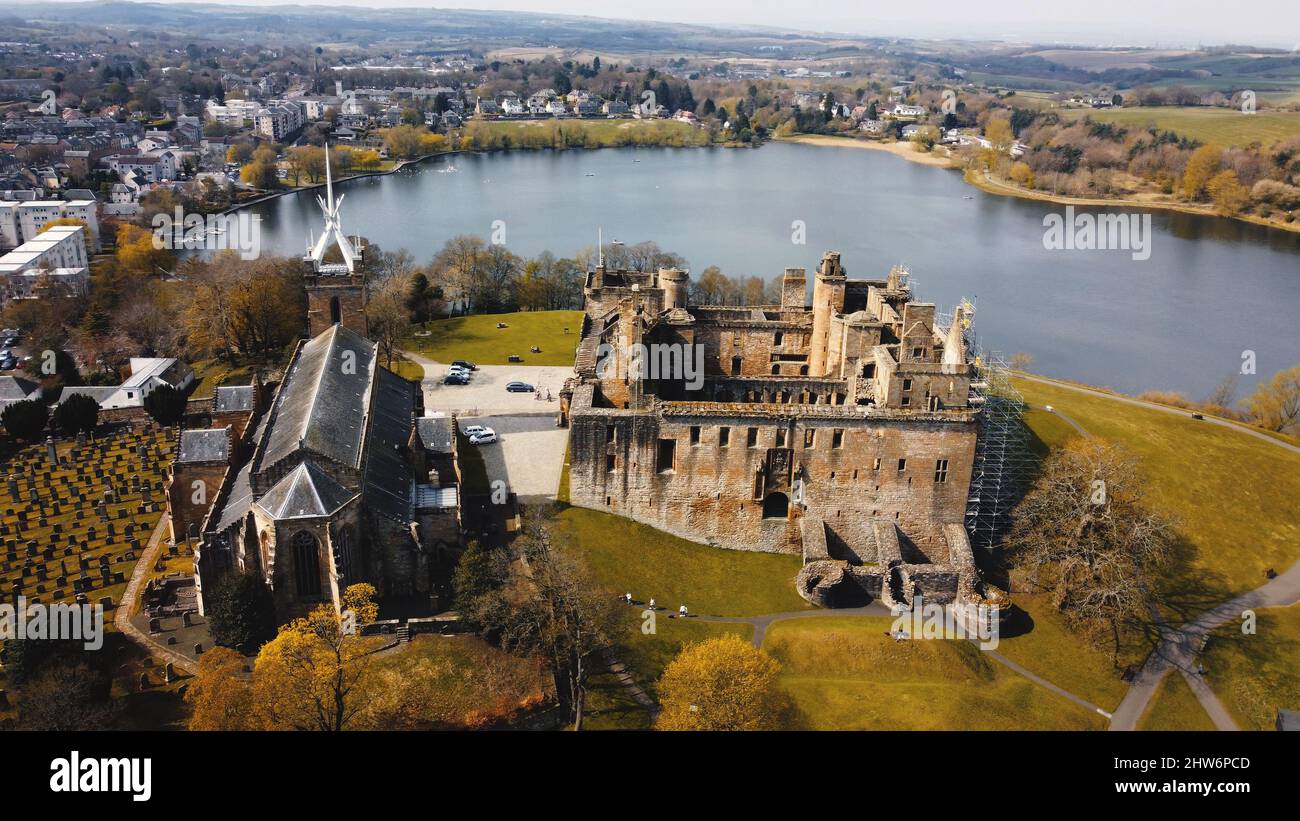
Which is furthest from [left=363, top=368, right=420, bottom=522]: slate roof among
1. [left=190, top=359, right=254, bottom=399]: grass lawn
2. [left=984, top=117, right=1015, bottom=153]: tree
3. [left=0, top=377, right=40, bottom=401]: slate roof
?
[left=984, top=117, right=1015, bottom=153]: tree

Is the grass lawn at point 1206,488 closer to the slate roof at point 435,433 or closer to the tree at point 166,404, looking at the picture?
the slate roof at point 435,433

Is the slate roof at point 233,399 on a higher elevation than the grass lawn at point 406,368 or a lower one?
higher

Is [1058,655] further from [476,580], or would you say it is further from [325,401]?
[325,401]

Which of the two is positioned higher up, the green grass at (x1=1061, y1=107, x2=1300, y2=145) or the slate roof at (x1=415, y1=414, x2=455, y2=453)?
the green grass at (x1=1061, y1=107, x2=1300, y2=145)

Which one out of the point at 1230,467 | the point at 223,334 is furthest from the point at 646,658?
the point at 223,334

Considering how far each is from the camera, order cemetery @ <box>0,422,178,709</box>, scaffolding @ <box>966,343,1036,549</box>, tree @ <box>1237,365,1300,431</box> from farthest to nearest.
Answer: tree @ <box>1237,365,1300,431</box>, scaffolding @ <box>966,343,1036,549</box>, cemetery @ <box>0,422,178,709</box>

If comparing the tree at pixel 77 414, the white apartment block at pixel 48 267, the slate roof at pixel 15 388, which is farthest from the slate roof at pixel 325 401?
the white apartment block at pixel 48 267

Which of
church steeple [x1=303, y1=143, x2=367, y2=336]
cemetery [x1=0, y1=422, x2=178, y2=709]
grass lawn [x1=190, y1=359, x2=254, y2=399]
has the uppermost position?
church steeple [x1=303, y1=143, x2=367, y2=336]

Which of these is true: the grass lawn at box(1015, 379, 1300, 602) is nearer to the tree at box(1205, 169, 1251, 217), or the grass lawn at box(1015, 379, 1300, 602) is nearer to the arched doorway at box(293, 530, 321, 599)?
the arched doorway at box(293, 530, 321, 599)

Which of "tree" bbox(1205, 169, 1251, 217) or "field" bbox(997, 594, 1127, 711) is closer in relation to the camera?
"field" bbox(997, 594, 1127, 711)
